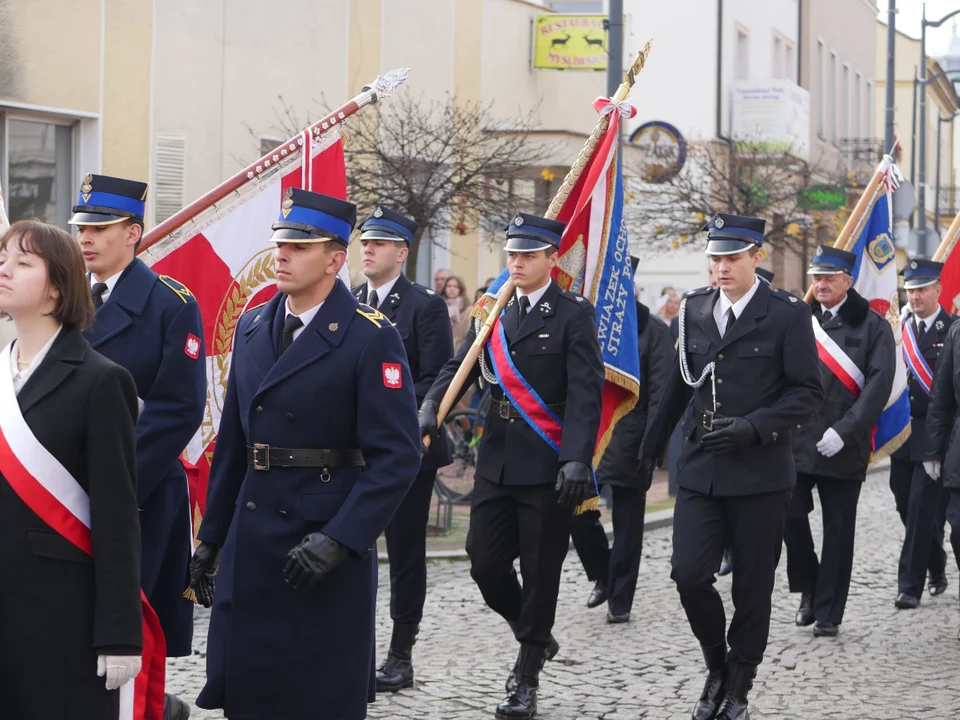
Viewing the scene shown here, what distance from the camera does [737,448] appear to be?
6.96 meters

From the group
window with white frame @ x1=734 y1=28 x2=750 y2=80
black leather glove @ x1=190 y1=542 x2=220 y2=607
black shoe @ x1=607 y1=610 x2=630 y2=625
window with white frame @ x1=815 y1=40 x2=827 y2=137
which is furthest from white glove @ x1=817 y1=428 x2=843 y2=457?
window with white frame @ x1=815 y1=40 x2=827 y2=137

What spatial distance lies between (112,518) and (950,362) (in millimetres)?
5967

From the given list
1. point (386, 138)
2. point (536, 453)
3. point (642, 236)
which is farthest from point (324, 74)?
point (536, 453)

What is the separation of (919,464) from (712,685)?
3.85m

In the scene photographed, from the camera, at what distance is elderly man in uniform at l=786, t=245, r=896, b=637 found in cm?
910

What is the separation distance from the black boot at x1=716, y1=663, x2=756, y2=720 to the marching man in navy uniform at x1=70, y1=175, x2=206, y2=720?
A: 2241 mm

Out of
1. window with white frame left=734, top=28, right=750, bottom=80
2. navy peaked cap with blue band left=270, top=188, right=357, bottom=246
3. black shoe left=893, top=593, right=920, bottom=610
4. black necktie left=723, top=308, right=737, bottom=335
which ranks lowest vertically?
black shoe left=893, top=593, right=920, bottom=610

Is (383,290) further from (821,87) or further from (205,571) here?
(821,87)

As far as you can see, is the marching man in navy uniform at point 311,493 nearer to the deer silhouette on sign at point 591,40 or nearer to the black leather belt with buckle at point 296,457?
the black leather belt with buckle at point 296,457

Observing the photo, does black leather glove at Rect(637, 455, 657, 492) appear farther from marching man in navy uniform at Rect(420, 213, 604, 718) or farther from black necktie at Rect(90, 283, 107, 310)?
black necktie at Rect(90, 283, 107, 310)

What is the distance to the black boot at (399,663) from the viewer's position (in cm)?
732

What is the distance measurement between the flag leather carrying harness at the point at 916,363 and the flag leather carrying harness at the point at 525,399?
4621 millimetres

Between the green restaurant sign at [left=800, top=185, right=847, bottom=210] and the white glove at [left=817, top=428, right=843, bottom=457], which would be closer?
the white glove at [left=817, top=428, right=843, bottom=457]

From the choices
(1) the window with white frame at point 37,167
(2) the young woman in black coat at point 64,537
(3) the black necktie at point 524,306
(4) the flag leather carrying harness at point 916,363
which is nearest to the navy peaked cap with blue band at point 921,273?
(4) the flag leather carrying harness at point 916,363
